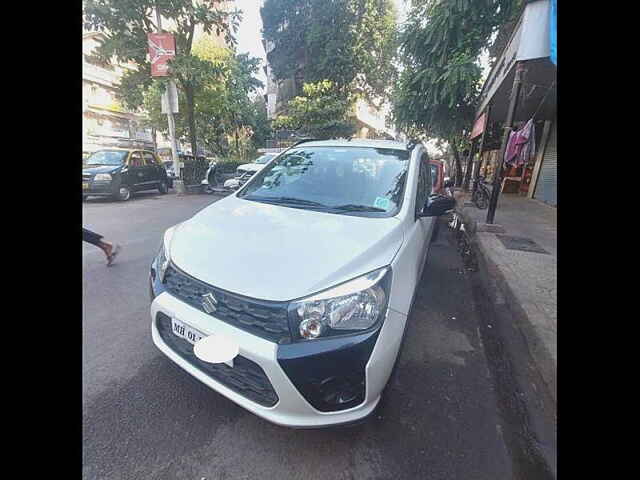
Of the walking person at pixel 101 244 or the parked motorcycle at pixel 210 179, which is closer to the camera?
the walking person at pixel 101 244

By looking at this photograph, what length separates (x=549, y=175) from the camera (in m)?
10.1

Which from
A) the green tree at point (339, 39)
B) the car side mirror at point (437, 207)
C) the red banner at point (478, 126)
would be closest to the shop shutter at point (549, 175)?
the red banner at point (478, 126)

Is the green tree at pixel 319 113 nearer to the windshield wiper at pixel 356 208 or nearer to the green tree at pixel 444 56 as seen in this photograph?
the green tree at pixel 444 56

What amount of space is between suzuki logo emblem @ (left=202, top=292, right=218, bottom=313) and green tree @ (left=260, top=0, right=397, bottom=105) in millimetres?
23336

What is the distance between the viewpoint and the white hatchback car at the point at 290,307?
1.42 meters

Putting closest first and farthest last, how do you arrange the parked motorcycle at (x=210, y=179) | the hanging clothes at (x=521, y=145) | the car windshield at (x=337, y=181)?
the car windshield at (x=337, y=181) < the hanging clothes at (x=521, y=145) < the parked motorcycle at (x=210, y=179)

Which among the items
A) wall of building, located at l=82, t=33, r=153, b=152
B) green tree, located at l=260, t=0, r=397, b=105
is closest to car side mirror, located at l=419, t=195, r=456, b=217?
green tree, located at l=260, t=0, r=397, b=105

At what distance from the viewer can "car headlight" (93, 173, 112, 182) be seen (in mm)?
8734

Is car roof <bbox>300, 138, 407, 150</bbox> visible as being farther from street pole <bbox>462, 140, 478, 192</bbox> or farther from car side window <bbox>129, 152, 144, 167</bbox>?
street pole <bbox>462, 140, 478, 192</bbox>

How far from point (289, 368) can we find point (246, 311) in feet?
1.10

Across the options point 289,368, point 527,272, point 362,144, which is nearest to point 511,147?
point 527,272

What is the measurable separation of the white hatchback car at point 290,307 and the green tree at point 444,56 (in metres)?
8.25
